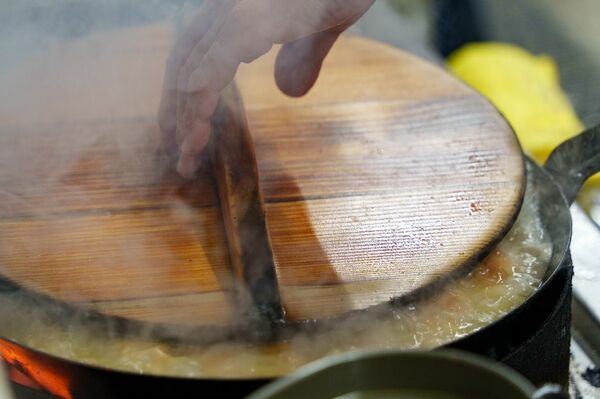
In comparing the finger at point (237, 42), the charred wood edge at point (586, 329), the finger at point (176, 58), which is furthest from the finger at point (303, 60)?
the charred wood edge at point (586, 329)

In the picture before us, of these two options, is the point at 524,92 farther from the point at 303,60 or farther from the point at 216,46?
the point at 216,46

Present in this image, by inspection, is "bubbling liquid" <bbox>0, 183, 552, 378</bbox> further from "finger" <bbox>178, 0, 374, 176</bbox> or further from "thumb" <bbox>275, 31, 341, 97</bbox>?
"thumb" <bbox>275, 31, 341, 97</bbox>

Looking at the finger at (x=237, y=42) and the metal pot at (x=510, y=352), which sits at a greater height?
the finger at (x=237, y=42)

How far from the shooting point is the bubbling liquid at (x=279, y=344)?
55.4 inches

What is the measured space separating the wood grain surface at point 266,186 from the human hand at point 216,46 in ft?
0.49

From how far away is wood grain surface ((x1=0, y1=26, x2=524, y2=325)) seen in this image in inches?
60.6

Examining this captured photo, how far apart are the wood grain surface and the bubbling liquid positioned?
0.05m

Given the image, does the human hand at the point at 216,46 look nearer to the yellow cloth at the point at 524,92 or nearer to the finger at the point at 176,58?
the finger at the point at 176,58

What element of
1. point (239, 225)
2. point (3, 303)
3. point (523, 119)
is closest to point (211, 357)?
point (239, 225)

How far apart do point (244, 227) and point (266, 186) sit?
0.26 meters

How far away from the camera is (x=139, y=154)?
1.87m

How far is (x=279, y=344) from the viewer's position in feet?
4.73

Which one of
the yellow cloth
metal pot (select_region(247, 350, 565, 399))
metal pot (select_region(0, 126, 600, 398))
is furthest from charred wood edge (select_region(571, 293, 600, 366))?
metal pot (select_region(247, 350, 565, 399))

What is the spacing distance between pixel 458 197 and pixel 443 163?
5.3 inches
